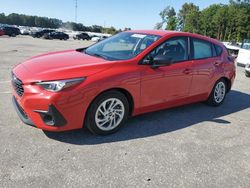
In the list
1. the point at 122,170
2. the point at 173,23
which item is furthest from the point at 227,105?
the point at 173,23

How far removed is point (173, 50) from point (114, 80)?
153 cm

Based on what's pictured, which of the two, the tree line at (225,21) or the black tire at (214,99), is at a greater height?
the tree line at (225,21)

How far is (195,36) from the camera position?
5.37m

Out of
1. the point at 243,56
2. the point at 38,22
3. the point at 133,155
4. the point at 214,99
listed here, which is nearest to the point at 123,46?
the point at 133,155

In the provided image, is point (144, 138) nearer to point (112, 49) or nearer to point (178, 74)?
point (178, 74)

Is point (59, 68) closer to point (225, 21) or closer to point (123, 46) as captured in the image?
point (123, 46)

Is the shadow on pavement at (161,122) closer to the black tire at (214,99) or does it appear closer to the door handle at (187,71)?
the black tire at (214,99)

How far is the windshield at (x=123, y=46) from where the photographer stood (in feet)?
14.6

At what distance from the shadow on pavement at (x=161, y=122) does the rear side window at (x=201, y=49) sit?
1.15m

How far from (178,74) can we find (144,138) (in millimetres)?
1364

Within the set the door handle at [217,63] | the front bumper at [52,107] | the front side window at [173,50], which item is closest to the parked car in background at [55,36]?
the door handle at [217,63]

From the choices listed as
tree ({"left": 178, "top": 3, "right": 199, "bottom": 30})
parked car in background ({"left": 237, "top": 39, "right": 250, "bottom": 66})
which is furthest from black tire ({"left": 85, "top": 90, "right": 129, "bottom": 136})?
tree ({"left": 178, "top": 3, "right": 199, "bottom": 30})

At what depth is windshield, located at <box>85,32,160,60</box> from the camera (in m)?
4.44

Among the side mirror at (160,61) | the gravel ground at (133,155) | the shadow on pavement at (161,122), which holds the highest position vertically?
the side mirror at (160,61)
